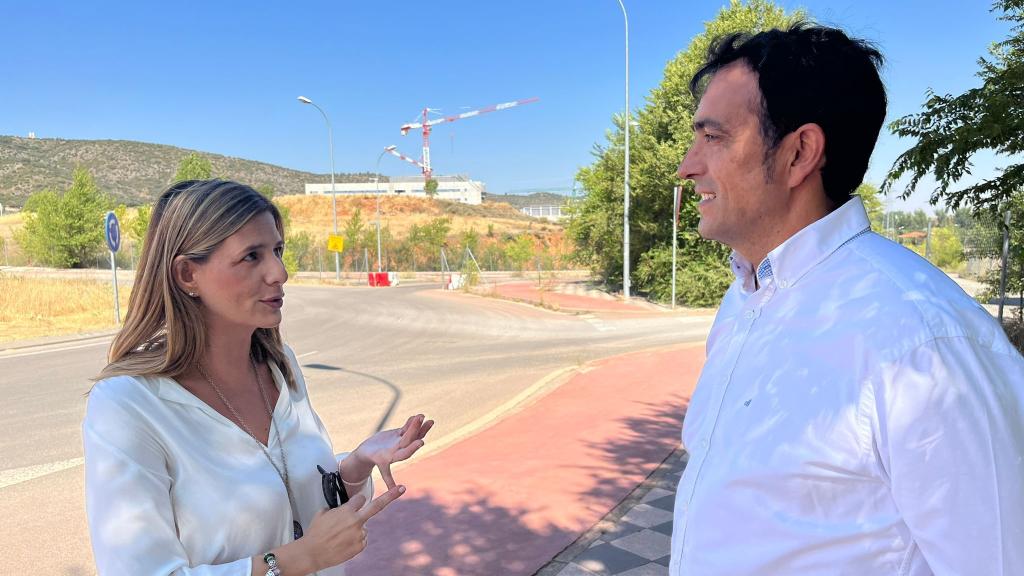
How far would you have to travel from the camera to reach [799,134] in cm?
150

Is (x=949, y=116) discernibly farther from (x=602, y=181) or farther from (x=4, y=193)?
(x=4, y=193)

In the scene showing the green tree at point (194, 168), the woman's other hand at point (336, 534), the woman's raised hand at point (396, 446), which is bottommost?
the woman's other hand at point (336, 534)

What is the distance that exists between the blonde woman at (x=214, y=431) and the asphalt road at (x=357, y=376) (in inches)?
129

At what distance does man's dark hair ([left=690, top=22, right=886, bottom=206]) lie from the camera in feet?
4.82

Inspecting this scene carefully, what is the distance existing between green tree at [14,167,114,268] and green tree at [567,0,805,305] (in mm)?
34753

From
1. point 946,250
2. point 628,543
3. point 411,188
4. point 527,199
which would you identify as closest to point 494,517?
point 628,543

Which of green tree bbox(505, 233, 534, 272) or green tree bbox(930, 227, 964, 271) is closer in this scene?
green tree bbox(505, 233, 534, 272)

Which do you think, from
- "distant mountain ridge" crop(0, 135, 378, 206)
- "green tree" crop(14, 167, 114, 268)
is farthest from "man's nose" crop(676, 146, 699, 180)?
"distant mountain ridge" crop(0, 135, 378, 206)

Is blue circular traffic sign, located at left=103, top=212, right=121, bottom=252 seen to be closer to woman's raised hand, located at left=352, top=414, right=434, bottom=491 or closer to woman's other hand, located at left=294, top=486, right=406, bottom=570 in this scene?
woman's raised hand, located at left=352, top=414, right=434, bottom=491

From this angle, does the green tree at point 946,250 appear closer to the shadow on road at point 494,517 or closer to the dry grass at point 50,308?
the shadow on road at point 494,517

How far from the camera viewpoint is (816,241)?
1.42 meters

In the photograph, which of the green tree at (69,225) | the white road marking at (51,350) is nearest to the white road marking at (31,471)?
the white road marking at (51,350)

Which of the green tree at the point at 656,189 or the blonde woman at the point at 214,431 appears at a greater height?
the green tree at the point at 656,189

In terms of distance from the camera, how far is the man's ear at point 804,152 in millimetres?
1486
